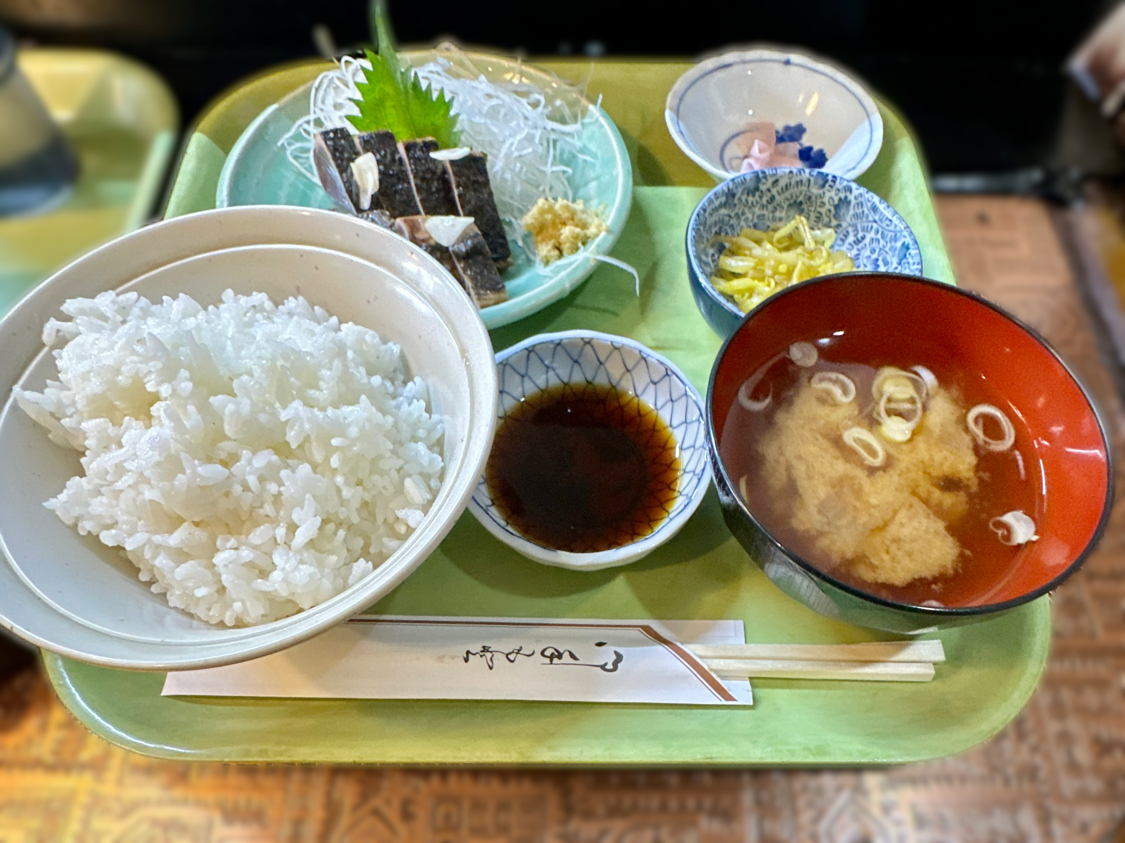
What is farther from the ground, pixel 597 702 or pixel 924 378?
pixel 924 378

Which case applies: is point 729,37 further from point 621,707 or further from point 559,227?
point 621,707

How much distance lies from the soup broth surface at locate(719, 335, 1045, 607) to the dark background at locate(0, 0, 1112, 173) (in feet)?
8.08

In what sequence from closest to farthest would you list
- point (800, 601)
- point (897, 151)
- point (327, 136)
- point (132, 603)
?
point (132, 603), point (800, 601), point (327, 136), point (897, 151)

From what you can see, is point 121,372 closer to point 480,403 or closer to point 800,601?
point 480,403

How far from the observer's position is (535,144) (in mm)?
1936

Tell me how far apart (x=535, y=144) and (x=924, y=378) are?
1.08 meters

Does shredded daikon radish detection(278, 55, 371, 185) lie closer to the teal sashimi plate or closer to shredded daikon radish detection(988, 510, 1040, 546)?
the teal sashimi plate

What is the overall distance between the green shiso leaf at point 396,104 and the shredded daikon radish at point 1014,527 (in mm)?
1367

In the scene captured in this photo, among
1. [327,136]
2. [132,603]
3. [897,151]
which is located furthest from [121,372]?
[897,151]

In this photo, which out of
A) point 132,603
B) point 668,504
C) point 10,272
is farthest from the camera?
point 10,272

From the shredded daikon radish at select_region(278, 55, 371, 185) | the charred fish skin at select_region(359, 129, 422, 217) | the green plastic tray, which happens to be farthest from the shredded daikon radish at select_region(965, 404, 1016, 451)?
the shredded daikon radish at select_region(278, 55, 371, 185)

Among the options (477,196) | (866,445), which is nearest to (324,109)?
(477,196)

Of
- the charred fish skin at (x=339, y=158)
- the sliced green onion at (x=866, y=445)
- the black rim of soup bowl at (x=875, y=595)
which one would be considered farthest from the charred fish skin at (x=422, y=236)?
the sliced green onion at (x=866, y=445)

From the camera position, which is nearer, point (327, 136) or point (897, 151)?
point (327, 136)
